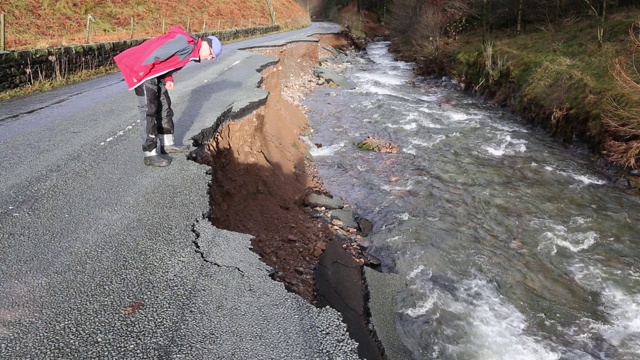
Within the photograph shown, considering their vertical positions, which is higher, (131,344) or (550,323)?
(131,344)

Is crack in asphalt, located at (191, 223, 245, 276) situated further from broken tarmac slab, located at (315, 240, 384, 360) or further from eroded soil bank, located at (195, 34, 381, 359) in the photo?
broken tarmac slab, located at (315, 240, 384, 360)

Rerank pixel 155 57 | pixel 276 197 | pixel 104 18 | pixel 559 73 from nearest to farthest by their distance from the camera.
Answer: pixel 155 57 < pixel 276 197 < pixel 559 73 < pixel 104 18

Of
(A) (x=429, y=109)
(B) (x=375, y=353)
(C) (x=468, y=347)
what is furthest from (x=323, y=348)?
(A) (x=429, y=109)

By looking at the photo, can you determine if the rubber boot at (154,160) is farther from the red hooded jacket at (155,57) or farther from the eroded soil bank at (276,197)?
the red hooded jacket at (155,57)

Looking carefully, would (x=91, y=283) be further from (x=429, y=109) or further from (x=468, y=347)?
(x=429, y=109)

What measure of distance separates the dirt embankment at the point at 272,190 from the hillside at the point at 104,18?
780 cm

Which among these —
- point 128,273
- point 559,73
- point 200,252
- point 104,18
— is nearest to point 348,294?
point 200,252

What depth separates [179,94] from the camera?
30.3 feet

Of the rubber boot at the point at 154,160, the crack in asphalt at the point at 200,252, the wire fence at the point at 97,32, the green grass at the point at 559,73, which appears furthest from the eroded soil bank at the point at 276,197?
the wire fence at the point at 97,32

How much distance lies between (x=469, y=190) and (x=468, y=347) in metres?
4.34

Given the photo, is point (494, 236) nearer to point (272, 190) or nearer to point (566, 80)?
point (272, 190)

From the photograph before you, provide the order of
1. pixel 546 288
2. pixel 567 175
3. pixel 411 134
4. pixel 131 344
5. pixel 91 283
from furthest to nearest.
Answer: pixel 411 134
pixel 567 175
pixel 546 288
pixel 91 283
pixel 131 344

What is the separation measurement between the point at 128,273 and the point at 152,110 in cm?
241

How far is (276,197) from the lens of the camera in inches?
262
